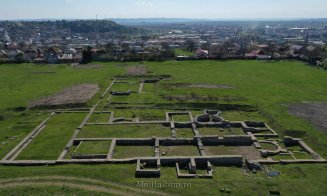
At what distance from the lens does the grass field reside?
24.3 m

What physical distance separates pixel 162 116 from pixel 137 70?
1305 inches

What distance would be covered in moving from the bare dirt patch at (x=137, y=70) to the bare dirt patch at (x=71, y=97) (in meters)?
12.1

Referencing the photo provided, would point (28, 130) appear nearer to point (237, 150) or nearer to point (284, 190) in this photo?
point (237, 150)

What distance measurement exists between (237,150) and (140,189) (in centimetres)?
1121

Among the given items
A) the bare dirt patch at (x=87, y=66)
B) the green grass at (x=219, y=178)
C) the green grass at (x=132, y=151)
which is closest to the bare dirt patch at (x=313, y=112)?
the green grass at (x=219, y=178)

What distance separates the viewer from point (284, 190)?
23.5m

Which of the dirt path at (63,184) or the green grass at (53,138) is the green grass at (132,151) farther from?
the dirt path at (63,184)

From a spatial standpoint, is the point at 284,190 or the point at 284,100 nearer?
the point at 284,190

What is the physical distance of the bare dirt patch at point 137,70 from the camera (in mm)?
69062

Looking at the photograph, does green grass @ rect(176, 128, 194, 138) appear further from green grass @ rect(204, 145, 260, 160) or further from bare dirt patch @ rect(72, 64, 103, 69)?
bare dirt patch @ rect(72, 64, 103, 69)

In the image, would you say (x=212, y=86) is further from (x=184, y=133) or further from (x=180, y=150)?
(x=180, y=150)

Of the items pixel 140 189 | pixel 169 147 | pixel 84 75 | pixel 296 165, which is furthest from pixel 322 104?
pixel 84 75

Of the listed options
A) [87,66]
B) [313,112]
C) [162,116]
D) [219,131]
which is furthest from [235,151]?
[87,66]

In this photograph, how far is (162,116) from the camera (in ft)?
134
